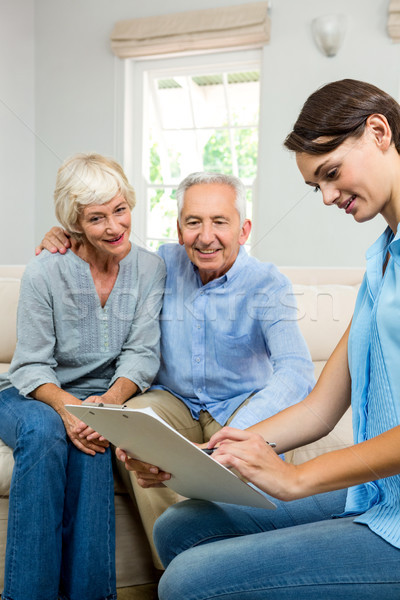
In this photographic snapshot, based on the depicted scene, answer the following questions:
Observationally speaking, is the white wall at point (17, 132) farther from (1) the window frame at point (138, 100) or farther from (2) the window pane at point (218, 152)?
(2) the window pane at point (218, 152)

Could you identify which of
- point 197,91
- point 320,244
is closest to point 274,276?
point 320,244

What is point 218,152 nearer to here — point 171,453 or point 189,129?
point 189,129

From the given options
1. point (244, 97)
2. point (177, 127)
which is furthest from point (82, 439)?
point (177, 127)

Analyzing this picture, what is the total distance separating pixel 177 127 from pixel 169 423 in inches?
117

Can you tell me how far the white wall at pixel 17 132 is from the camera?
3.96 m

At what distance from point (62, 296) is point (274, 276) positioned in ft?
1.68

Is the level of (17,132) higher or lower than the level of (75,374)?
higher

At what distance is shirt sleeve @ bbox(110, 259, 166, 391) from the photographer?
1.46m

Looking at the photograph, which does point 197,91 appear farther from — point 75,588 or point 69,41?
point 75,588

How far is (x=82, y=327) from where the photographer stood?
1.48m

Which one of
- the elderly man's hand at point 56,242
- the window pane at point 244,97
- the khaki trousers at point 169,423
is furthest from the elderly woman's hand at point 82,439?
the window pane at point 244,97

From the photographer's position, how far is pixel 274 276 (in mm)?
1504

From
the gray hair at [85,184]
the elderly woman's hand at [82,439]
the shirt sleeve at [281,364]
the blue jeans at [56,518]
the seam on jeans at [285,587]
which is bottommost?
the blue jeans at [56,518]

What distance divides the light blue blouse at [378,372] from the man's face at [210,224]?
555 mm
